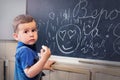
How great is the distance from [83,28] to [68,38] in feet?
0.74

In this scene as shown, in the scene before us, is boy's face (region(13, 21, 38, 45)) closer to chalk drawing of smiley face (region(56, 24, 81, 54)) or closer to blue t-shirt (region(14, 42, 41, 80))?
blue t-shirt (region(14, 42, 41, 80))

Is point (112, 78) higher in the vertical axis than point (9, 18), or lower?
lower

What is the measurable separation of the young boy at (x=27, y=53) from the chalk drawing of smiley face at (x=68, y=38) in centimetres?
103

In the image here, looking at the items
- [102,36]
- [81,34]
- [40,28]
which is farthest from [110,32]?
[40,28]

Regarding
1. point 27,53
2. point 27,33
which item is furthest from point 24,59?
point 27,33

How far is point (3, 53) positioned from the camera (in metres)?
3.32

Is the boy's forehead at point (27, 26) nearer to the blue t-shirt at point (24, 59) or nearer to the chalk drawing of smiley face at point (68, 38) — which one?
the blue t-shirt at point (24, 59)

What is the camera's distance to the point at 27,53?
1.49m

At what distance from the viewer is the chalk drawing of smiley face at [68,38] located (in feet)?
8.39

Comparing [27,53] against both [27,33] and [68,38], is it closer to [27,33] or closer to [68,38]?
[27,33]

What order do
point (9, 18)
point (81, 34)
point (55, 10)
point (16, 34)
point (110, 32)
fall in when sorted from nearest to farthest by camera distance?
point (16, 34) < point (110, 32) < point (81, 34) < point (55, 10) < point (9, 18)

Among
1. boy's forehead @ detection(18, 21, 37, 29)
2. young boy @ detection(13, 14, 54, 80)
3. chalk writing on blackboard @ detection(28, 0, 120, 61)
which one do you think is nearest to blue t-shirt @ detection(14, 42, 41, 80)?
young boy @ detection(13, 14, 54, 80)

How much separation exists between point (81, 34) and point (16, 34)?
42.3 inches

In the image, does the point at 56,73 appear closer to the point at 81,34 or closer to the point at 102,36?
the point at 81,34
